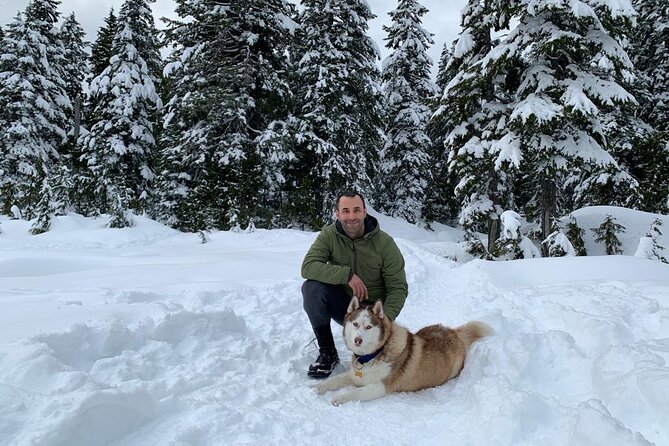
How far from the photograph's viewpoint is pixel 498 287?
6348 mm

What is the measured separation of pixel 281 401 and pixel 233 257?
5688mm

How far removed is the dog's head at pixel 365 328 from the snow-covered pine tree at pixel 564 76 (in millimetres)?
7428

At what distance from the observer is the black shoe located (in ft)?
11.8

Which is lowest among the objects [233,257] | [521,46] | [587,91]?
[233,257]

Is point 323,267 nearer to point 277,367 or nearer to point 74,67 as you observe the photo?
point 277,367

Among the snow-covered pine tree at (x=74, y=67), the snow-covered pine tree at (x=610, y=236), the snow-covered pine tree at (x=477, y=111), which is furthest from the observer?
the snow-covered pine tree at (x=74, y=67)

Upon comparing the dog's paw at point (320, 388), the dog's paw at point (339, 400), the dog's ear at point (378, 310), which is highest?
the dog's ear at point (378, 310)

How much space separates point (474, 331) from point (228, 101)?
469 inches

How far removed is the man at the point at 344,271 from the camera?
3635mm

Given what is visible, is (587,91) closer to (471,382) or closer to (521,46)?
(521,46)

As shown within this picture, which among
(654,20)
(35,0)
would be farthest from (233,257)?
(35,0)

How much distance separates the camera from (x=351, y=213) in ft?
11.9

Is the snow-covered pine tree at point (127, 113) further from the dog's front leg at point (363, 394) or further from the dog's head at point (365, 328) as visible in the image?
the dog's front leg at point (363, 394)

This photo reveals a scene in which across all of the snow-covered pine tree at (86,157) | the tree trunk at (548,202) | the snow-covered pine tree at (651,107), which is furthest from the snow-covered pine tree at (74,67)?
the snow-covered pine tree at (651,107)
